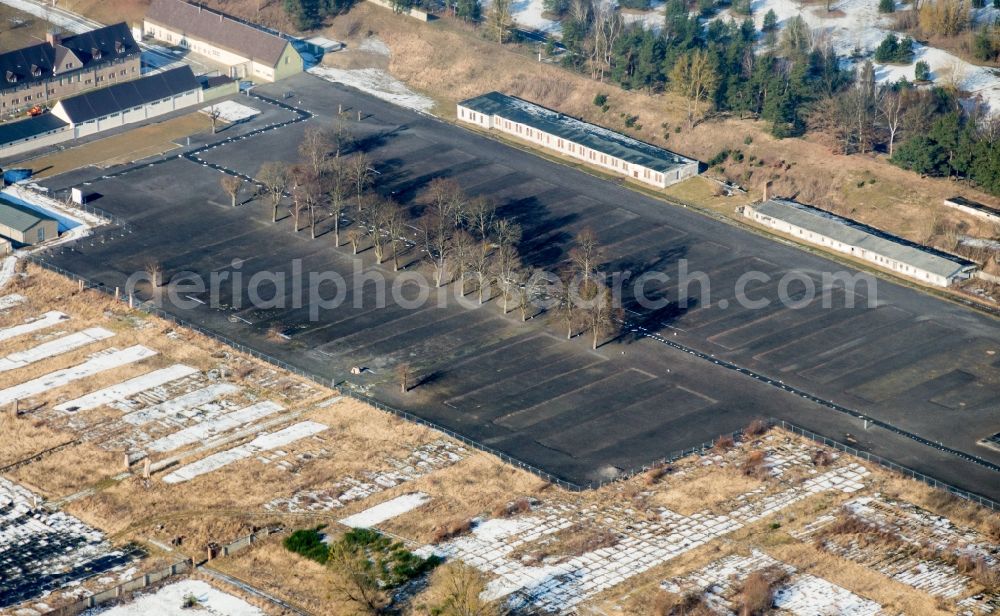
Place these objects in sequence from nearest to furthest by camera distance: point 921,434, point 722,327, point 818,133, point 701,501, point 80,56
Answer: point 701,501, point 921,434, point 722,327, point 818,133, point 80,56

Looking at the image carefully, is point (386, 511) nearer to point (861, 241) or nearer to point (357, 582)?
point (357, 582)

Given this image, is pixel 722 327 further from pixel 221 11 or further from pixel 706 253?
pixel 221 11

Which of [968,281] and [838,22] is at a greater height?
[838,22]

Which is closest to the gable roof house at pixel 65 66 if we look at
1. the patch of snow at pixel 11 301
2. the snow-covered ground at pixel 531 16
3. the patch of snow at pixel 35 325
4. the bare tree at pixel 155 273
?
the bare tree at pixel 155 273

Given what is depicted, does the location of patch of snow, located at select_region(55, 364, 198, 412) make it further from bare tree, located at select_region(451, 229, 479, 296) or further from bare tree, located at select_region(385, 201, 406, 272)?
bare tree, located at select_region(451, 229, 479, 296)

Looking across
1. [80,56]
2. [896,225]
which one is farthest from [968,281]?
[80,56]

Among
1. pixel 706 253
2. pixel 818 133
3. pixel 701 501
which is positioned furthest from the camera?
pixel 818 133

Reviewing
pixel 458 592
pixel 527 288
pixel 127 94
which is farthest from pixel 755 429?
pixel 127 94
